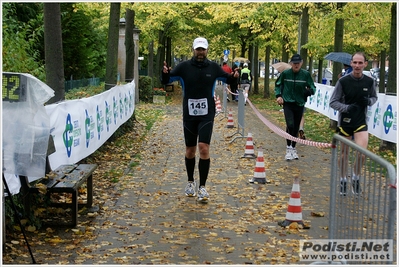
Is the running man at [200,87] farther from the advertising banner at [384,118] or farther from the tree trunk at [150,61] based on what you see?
the tree trunk at [150,61]

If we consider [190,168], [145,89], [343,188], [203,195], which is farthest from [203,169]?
[145,89]

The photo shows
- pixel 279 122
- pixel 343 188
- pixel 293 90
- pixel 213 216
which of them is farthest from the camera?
pixel 279 122

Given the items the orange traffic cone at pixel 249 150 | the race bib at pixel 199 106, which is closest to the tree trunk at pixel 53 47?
the race bib at pixel 199 106

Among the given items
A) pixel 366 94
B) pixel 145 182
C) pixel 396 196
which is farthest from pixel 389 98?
pixel 396 196

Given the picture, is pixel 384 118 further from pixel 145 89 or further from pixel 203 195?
pixel 145 89

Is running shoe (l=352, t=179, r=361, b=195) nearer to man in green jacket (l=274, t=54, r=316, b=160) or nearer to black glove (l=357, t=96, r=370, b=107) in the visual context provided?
black glove (l=357, t=96, r=370, b=107)

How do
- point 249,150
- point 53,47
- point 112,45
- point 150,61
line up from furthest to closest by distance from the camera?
point 150,61 < point 112,45 < point 249,150 < point 53,47

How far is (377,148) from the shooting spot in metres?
15.5

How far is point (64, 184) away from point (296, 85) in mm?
6509

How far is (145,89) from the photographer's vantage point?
33.6 metres

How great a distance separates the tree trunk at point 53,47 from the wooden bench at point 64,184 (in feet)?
11.1

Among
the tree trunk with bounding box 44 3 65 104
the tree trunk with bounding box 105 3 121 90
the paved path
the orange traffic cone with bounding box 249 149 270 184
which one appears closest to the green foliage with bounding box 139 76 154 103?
the tree trunk with bounding box 105 3 121 90

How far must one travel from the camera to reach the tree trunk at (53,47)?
11211 mm

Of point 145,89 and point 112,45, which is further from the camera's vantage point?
point 145,89
